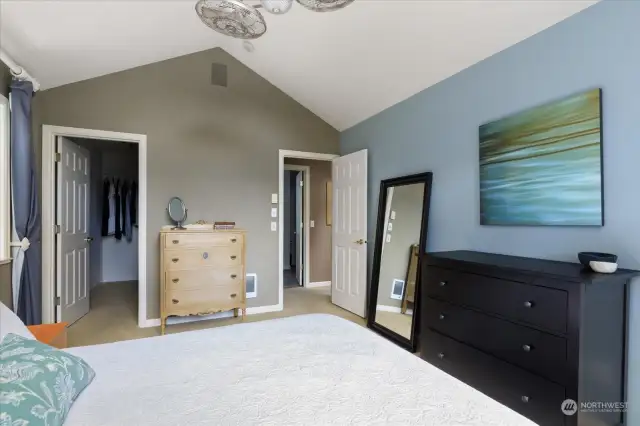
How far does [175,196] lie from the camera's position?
3.60 m

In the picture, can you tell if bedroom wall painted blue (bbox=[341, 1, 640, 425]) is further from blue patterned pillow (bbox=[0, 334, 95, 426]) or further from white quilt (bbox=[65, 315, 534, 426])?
blue patterned pillow (bbox=[0, 334, 95, 426])

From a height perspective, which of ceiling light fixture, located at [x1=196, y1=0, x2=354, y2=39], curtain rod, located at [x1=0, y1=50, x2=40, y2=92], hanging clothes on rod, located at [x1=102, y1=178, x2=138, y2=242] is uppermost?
curtain rod, located at [x1=0, y1=50, x2=40, y2=92]

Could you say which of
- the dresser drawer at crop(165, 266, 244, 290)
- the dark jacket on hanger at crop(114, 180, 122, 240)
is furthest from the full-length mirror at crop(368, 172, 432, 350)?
the dark jacket on hanger at crop(114, 180, 122, 240)

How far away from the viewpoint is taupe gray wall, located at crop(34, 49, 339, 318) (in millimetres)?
3326

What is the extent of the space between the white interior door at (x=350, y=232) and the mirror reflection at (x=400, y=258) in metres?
0.39

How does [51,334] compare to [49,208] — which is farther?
[49,208]

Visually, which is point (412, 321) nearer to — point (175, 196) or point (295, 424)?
point (295, 424)

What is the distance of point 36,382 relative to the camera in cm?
86

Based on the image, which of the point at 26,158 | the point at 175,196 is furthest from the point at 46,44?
the point at 175,196

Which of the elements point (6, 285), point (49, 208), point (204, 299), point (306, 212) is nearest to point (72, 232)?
point (49, 208)

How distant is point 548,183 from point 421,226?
1.13 m

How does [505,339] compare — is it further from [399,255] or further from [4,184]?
[4,184]

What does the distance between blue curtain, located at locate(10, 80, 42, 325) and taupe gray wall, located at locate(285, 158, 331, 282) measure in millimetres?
3525

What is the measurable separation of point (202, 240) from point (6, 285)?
149 centimetres
